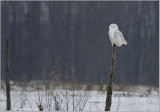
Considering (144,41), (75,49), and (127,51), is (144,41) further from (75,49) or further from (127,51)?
(75,49)

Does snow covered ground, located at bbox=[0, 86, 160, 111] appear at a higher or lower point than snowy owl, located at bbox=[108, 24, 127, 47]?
lower

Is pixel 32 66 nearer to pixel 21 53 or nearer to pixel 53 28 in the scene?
pixel 21 53

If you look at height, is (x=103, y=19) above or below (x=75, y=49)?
above

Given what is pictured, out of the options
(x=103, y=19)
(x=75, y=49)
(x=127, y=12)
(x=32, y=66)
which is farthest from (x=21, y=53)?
(x=127, y=12)

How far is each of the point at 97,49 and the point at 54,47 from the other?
2933 mm

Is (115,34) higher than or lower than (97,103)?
higher

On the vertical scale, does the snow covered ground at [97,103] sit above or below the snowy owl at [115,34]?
below

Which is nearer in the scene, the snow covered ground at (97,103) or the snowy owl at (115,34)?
the snowy owl at (115,34)

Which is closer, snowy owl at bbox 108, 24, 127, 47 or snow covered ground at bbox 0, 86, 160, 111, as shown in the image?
snowy owl at bbox 108, 24, 127, 47

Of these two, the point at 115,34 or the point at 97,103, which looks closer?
the point at 115,34

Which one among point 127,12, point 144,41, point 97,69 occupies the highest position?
point 127,12

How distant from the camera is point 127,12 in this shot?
27703mm

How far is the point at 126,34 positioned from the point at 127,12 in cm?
186

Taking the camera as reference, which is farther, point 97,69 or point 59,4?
point 59,4
